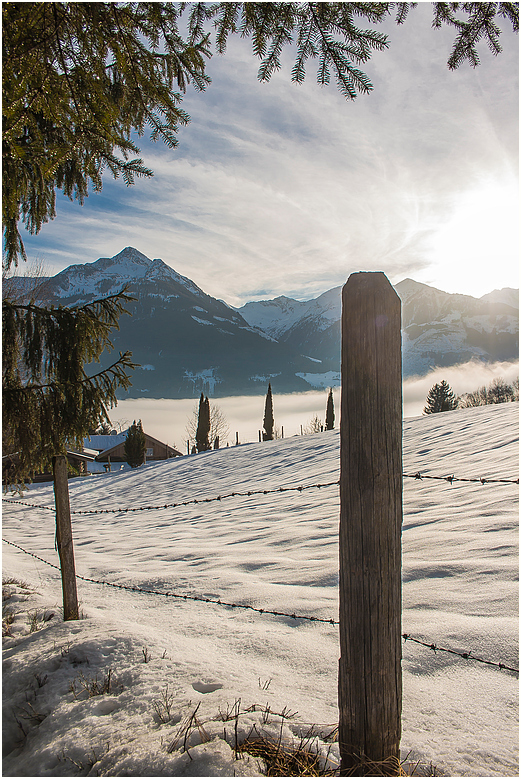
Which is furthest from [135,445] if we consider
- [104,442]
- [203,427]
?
[104,442]

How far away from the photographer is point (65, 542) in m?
3.51

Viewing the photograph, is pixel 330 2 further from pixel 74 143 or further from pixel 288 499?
pixel 288 499

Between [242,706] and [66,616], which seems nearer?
[242,706]

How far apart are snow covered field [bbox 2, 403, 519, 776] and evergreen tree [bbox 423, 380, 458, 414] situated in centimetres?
3309

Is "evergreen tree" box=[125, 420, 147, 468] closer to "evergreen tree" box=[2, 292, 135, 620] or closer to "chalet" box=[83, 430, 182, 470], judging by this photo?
"chalet" box=[83, 430, 182, 470]

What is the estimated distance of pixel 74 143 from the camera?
92.7 inches

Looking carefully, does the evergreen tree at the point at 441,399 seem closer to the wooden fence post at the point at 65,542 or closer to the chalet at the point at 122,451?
the chalet at the point at 122,451

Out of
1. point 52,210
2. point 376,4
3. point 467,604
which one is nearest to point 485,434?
point 467,604

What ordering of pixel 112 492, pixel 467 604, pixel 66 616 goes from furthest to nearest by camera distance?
pixel 112 492
pixel 66 616
pixel 467 604

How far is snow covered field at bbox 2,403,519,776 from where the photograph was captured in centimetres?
176

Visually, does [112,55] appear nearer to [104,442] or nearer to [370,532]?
[370,532]

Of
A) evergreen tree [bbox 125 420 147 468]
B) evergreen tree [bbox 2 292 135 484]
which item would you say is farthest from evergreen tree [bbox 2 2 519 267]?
evergreen tree [bbox 125 420 147 468]

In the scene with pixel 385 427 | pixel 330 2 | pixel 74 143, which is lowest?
pixel 385 427

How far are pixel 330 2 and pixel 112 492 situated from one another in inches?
669
